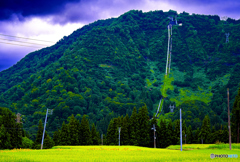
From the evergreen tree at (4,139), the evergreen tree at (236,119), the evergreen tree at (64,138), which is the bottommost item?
the evergreen tree at (64,138)

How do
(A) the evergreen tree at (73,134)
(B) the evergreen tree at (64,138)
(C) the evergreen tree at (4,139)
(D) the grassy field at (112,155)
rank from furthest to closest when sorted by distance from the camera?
(A) the evergreen tree at (73,134)
(B) the evergreen tree at (64,138)
(C) the evergreen tree at (4,139)
(D) the grassy field at (112,155)

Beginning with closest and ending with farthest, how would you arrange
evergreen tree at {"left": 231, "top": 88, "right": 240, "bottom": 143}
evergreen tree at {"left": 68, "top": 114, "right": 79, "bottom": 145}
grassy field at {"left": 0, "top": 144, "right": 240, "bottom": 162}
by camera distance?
grassy field at {"left": 0, "top": 144, "right": 240, "bottom": 162}
evergreen tree at {"left": 231, "top": 88, "right": 240, "bottom": 143}
evergreen tree at {"left": 68, "top": 114, "right": 79, "bottom": 145}

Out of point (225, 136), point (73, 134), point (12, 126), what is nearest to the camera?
point (12, 126)

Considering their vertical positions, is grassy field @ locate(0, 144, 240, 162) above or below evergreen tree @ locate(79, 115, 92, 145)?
above

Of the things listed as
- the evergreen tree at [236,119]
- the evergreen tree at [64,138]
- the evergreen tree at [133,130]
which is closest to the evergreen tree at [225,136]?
the evergreen tree at [236,119]

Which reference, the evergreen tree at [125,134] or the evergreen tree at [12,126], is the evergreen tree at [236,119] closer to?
the evergreen tree at [125,134]

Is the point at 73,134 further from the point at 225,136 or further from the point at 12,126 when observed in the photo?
the point at 225,136

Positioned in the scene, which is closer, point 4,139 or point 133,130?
point 4,139

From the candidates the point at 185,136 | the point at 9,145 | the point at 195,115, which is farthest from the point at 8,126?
the point at 195,115

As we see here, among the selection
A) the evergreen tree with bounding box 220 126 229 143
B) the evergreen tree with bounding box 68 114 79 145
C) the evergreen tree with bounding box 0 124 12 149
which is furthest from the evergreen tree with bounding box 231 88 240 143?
the evergreen tree with bounding box 0 124 12 149

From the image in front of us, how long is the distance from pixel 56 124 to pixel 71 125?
228 feet

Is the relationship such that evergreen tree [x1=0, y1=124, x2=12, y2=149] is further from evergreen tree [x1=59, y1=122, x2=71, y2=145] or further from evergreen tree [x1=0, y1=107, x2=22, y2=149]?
evergreen tree [x1=59, y1=122, x2=71, y2=145]

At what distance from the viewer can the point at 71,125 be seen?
343 ft

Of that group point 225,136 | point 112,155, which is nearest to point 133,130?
point 225,136
